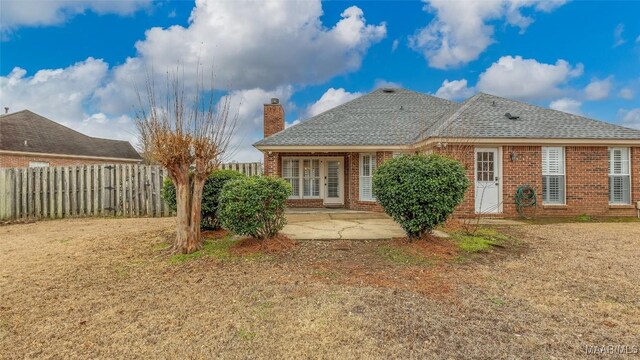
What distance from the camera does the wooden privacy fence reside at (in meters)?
12.4

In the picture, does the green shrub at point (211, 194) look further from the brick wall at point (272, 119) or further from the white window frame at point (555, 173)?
the white window frame at point (555, 173)

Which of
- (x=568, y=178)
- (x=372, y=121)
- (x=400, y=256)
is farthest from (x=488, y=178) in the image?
(x=400, y=256)

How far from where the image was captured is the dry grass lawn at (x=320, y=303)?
10.0 feet

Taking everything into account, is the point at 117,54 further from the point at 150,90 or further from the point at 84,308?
the point at 84,308

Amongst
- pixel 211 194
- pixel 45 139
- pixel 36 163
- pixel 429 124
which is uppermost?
pixel 45 139

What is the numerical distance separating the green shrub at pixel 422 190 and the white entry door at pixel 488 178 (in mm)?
5148

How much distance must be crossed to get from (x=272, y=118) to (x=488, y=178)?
9444mm

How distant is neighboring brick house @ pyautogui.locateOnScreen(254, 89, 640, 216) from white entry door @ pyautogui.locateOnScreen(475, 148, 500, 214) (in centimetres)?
3

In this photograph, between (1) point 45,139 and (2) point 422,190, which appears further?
(1) point 45,139

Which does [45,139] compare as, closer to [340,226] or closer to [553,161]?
[340,226]

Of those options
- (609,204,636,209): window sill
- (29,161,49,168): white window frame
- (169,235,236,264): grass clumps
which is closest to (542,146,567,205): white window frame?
(609,204,636,209): window sill

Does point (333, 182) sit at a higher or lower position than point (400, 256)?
higher

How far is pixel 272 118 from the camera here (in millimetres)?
15492

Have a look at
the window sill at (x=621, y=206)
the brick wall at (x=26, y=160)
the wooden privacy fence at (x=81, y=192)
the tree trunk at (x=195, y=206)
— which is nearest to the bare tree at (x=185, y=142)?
the tree trunk at (x=195, y=206)
